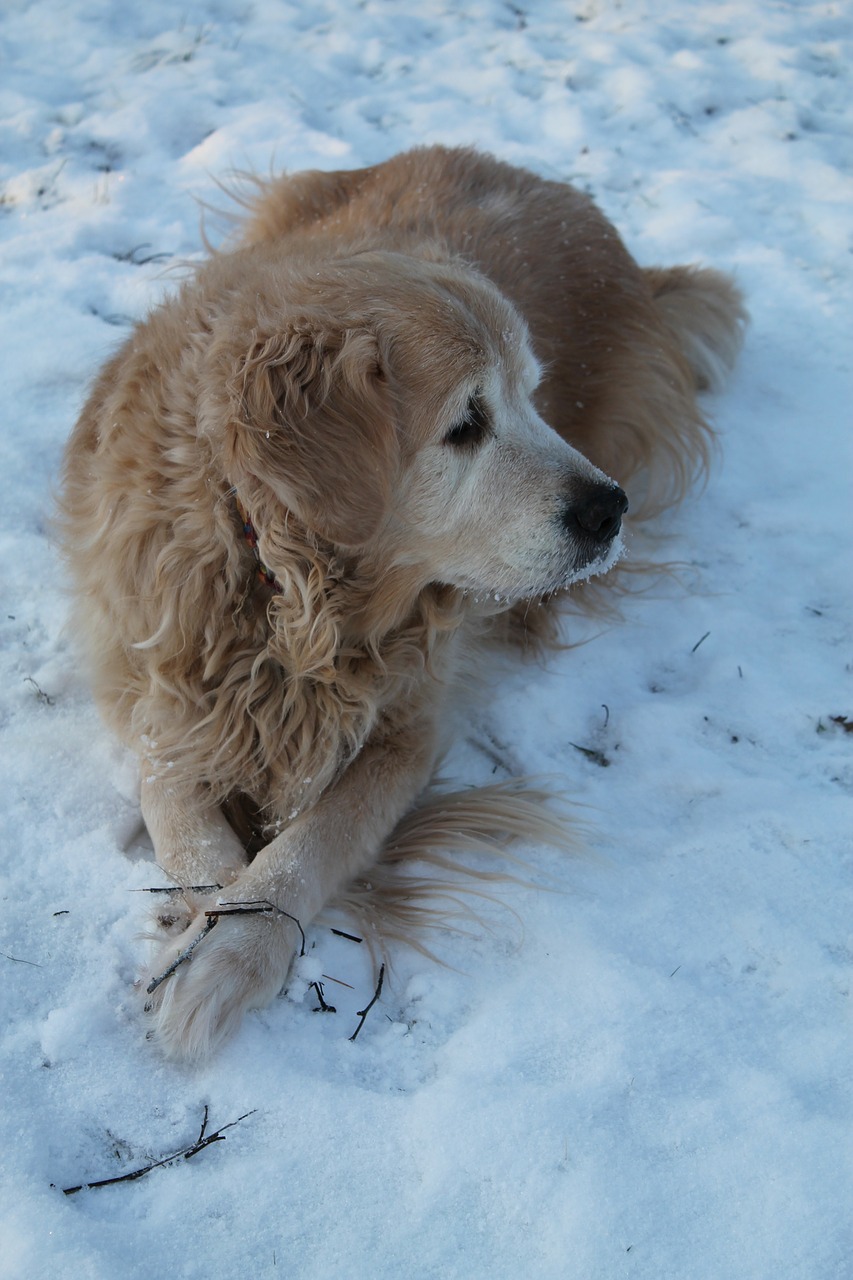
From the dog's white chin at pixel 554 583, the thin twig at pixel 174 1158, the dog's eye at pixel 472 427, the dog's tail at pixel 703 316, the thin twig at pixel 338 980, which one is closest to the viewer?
the thin twig at pixel 174 1158

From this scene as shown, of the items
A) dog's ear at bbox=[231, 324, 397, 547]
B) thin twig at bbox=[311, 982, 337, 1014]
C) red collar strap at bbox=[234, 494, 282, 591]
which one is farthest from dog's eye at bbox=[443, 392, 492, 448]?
thin twig at bbox=[311, 982, 337, 1014]

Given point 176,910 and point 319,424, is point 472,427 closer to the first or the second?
point 319,424

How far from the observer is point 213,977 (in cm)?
205

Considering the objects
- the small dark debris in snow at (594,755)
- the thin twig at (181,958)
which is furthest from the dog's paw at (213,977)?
the small dark debris in snow at (594,755)

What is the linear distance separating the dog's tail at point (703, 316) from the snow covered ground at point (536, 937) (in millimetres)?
176

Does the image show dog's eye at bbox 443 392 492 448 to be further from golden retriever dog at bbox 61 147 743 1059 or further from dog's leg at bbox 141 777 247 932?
dog's leg at bbox 141 777 247 932

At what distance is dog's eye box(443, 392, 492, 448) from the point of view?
239 cm

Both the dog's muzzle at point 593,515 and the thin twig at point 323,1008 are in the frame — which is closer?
the thin twig at point 323,1008

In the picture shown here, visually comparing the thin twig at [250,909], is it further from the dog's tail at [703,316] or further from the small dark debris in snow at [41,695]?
the dog's tail at [703,316]

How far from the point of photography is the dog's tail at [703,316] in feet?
13.8

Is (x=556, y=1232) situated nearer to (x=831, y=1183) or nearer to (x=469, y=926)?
(x=831, y=1183)

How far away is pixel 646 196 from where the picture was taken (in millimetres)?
5219

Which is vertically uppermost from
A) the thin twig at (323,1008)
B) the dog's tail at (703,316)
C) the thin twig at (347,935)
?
the dog's tail at (703,316)

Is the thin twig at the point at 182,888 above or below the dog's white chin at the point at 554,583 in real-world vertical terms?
below
